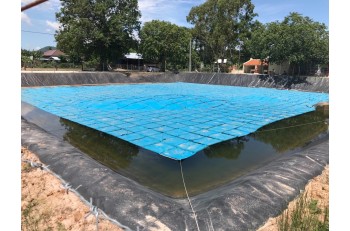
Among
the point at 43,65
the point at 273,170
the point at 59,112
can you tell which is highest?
the point at 43,65

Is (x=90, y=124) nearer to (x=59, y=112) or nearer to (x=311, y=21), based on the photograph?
(x=59, y=112)

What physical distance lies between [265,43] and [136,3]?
59.3ft

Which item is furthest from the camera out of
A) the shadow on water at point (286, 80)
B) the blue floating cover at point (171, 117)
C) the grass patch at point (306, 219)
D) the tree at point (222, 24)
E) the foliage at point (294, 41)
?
the tree at point (222, 24)

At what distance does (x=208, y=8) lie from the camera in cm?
4266

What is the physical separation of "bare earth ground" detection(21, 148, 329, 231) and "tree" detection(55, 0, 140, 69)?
94.3ft

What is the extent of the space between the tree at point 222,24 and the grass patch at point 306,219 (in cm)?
3741

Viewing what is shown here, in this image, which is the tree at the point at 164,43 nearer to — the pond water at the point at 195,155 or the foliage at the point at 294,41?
the foliage at the point at 294,41

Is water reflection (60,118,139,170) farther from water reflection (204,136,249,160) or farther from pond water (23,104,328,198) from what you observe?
water reflection (204,136,249,160)

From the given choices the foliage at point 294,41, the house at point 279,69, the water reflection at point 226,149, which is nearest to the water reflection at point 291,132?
the water reflection at point 226,149

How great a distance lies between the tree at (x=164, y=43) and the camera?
1578 inches

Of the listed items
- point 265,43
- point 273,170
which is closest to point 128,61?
point 265,43

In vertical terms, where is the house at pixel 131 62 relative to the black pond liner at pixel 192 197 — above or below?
above

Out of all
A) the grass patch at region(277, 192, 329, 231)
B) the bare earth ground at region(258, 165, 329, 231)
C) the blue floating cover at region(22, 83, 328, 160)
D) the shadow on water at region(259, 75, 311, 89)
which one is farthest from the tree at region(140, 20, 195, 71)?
the grass patch at region(277, 192, 329, 231)

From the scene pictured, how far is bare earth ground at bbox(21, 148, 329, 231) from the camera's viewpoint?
448 cm
